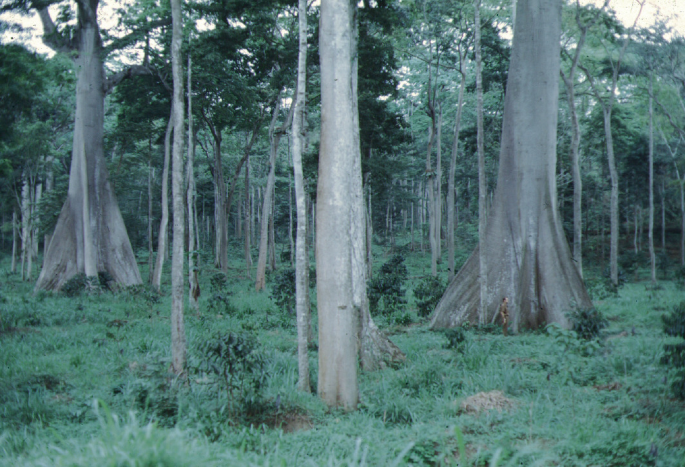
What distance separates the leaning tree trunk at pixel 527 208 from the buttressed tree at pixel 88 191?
1179cm

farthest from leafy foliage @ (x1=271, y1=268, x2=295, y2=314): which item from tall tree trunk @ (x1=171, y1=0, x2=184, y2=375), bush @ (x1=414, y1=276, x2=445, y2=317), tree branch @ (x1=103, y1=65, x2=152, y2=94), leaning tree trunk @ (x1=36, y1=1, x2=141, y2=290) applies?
tree branch @ (x1=103, y1=65, x2=152, y2=94)

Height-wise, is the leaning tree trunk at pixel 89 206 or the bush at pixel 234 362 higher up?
the leaning tree trunk at pixel 89 206

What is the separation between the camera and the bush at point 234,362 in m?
4.99

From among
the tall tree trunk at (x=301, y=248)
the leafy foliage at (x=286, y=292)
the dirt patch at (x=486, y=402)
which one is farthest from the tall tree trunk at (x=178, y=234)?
the leafy foliage at (x=286, y=292)

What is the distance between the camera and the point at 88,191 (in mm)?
17766

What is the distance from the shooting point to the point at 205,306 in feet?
47.3

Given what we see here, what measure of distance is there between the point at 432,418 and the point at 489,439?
2.96 ft

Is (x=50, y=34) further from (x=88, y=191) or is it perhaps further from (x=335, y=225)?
(x=335, y=225)

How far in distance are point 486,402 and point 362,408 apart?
128cm

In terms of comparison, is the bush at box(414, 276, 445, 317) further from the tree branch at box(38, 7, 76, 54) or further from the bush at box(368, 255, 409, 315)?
the tree branch at box(38, 7, 76, 54)

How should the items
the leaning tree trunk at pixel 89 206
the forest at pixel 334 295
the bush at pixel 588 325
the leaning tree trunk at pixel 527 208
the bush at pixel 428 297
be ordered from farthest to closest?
the leaning tree trunk at pixel 89 206 < the bush at pixel 428 297 < the leaning tree trunk at pixel 527 208 < the bush at pixel 588 325 < the forest at pixel 334 295

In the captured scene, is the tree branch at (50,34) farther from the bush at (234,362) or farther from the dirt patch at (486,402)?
the dirt patch at (486,402)

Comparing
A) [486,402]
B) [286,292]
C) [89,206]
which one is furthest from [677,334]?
[89,206]

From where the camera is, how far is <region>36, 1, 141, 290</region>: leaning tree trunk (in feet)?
56.1
